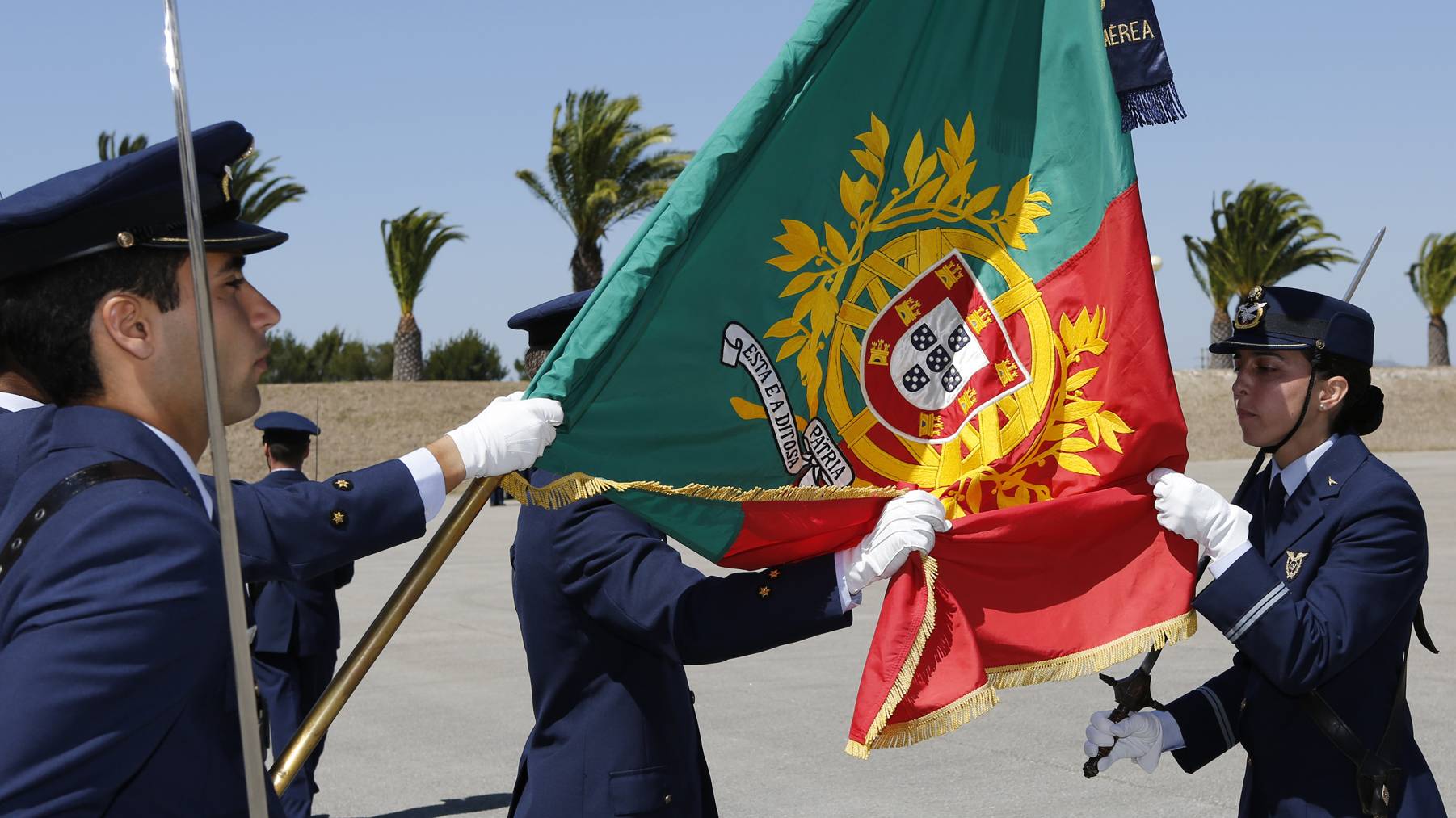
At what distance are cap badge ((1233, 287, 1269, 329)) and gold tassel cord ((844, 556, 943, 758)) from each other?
1.16m

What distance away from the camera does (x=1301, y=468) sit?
133 inches

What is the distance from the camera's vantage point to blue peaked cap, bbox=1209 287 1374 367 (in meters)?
3.35

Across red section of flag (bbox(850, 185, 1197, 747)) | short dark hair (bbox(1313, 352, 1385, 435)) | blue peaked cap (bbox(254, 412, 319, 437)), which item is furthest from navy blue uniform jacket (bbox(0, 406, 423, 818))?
blue peaked cap (bbox(254, 412, 319, 437))

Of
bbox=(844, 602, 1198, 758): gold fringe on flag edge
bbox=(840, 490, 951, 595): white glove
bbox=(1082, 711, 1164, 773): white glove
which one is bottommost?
bbox=(1082, 711, 1164, 773): white glove

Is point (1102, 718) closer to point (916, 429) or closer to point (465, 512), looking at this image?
point (916, 429)

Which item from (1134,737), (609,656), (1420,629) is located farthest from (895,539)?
(1420,629)

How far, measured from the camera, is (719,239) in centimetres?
297

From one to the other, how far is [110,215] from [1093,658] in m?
2.24

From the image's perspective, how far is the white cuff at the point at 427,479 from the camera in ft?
8.33

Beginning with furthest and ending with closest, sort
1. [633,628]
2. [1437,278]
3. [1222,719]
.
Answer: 1. [1437,278]
2. [1222,719]
3. [633,628]

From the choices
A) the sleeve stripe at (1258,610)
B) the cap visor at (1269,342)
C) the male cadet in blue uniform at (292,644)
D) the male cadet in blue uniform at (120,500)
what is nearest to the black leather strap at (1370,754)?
the sleeve stripe at (1258,610)

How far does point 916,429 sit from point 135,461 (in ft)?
5.83

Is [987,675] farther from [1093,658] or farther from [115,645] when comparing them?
[115,645]

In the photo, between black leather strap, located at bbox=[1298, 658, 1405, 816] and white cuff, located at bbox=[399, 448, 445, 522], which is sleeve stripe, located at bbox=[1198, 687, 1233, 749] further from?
white cuff, located at bbox=[399, 448, 445, 522]
